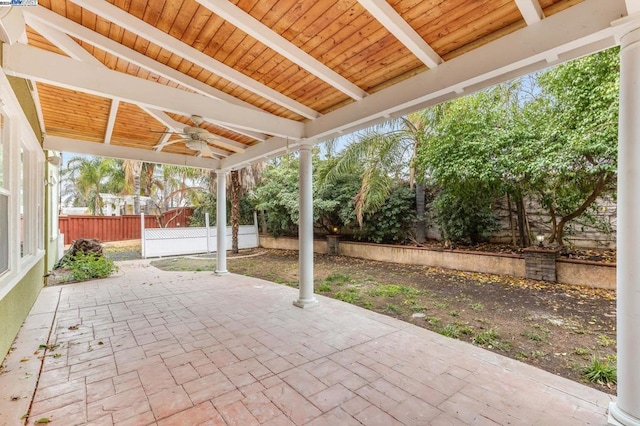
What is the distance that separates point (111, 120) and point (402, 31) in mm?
4393

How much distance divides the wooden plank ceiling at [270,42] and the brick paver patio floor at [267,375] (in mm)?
2626

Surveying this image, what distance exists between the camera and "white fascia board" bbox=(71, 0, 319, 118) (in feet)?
7.83

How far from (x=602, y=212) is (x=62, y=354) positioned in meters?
9.78

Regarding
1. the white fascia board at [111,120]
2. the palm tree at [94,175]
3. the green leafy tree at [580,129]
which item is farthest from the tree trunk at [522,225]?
the palm tree at [94,175]

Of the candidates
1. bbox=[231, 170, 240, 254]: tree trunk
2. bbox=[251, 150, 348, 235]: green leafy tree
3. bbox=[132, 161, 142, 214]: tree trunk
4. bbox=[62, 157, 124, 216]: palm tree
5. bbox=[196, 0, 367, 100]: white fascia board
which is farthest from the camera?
bbox=[62, 157, 124, 216]: palm tree

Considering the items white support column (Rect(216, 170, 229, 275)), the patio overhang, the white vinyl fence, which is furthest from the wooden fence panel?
the patio overhang

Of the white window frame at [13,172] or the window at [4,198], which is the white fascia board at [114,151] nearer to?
the white window frame at [13,172]

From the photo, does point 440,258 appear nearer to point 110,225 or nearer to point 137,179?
point 137,179

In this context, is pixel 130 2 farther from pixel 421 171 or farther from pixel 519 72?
pixel 421 171

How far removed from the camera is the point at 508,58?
2398mm

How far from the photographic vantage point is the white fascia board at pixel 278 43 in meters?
2.30

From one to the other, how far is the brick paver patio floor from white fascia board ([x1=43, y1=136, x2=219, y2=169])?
2853 mm

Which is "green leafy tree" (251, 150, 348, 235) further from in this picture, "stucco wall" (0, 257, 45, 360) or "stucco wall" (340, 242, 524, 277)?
"stucco wall" (0, 257, 45, 360)

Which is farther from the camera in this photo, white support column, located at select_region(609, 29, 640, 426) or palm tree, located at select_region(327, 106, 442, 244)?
palm tree, located at select_region(327, 106, 442, 244)
